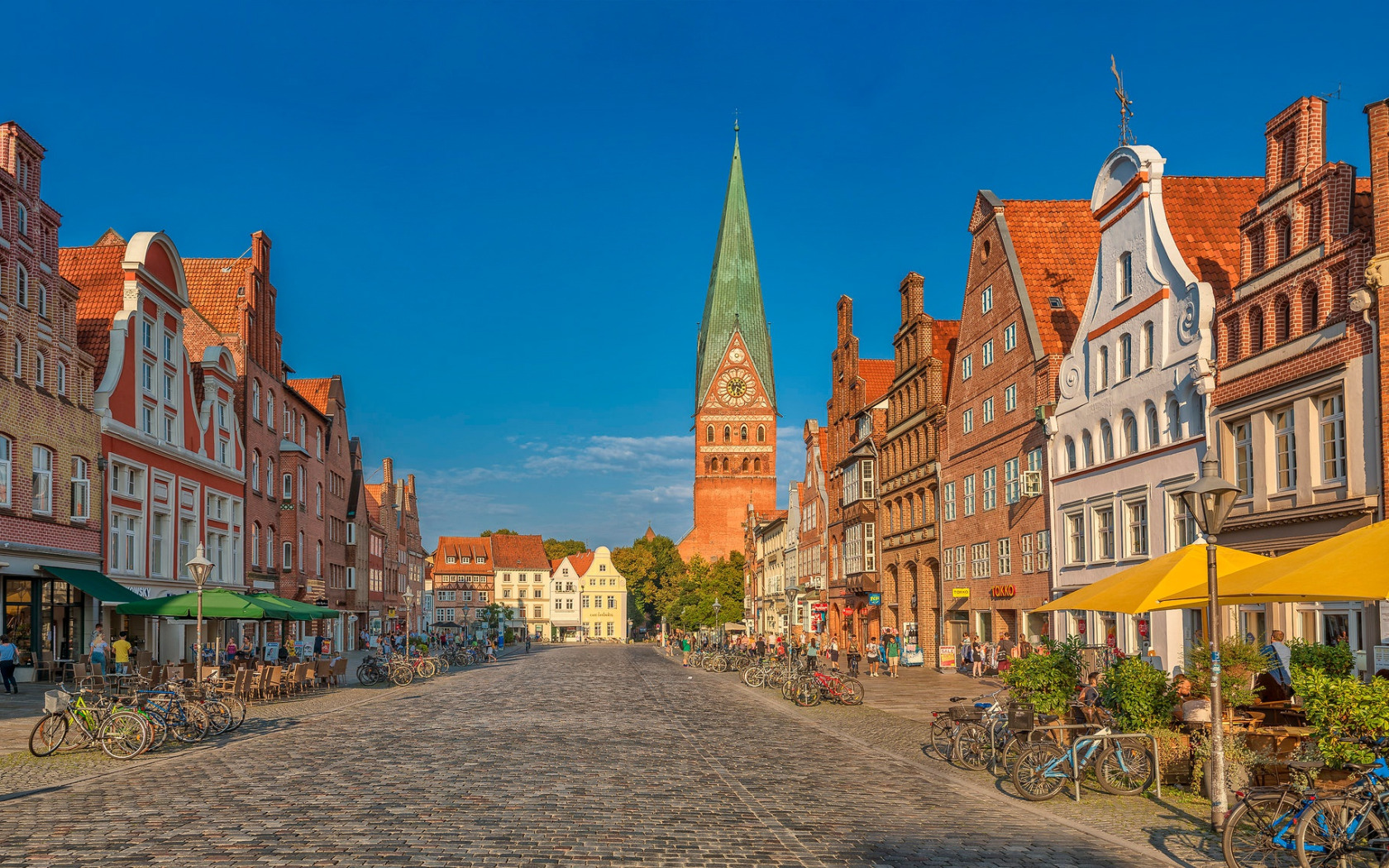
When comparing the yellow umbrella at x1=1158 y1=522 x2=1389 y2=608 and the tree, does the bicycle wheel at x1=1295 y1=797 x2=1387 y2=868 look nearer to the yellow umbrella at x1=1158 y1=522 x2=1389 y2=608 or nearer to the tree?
the yellow umbrella at x1=1158 y1=522 x2=1389 y2=608

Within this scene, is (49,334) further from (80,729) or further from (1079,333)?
(1079,333)

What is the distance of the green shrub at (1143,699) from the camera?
14.9 metres

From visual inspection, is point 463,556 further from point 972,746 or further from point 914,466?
point 972,746

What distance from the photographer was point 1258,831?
9820 mm

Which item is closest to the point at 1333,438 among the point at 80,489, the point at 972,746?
the point at 972,746

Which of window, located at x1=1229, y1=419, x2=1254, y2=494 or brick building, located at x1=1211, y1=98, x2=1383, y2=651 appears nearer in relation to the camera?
brick building, located at x1=1211, y1=98, x2=1383, y2=651

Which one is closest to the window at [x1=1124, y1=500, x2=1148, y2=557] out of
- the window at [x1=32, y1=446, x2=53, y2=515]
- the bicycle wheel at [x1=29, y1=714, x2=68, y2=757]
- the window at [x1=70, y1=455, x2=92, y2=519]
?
the bicycle wheel at [x1=29, y1=714, x2=68, y2=757]

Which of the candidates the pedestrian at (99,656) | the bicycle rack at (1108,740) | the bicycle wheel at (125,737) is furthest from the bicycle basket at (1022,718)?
the pedestrian at (99,656)

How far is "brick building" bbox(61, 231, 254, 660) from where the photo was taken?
37875 millimetres

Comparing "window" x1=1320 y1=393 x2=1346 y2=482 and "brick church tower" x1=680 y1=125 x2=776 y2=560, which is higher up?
"brick church tower" x1=680 y1=125 x2=776 y2=560

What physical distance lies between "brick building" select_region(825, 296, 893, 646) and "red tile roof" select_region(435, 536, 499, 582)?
270 feet

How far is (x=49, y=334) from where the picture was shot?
3353 centimetres

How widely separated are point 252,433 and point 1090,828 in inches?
1799

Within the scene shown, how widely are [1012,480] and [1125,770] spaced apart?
27372 mm
